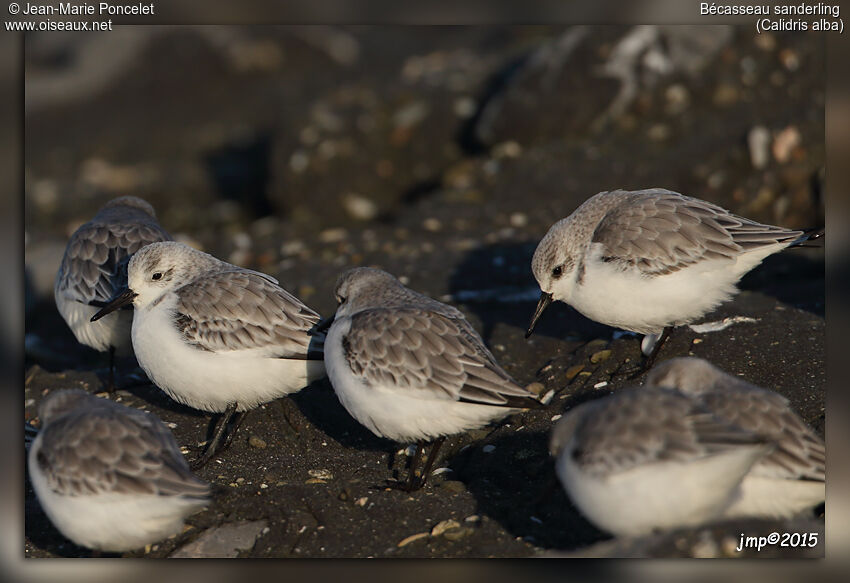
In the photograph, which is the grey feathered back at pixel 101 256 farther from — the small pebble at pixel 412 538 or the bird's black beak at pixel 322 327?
the small pebble at pixel 412 538

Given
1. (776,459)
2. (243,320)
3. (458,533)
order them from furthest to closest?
1. (243,320)
2. (458,533)
3. (776,459)

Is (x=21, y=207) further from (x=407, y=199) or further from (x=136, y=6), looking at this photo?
(x=407, y=199)

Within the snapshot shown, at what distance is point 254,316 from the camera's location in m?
7.02

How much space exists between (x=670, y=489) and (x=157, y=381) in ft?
13.1

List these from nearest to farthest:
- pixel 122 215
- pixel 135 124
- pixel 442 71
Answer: pixel 122 215 < pixel 442 71 < pixel 135 124

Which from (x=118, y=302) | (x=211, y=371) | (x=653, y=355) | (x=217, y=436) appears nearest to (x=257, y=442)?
(x=217, y=436)

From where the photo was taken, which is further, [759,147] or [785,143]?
[759,147]

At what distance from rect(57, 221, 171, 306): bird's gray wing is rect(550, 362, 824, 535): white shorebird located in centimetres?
460

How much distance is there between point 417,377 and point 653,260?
7.38 ft

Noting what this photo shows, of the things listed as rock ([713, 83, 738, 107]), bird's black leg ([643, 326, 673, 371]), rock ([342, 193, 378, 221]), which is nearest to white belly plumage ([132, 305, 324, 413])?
bird's black leg ([643, 326, 673, 371])

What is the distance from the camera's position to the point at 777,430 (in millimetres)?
5395

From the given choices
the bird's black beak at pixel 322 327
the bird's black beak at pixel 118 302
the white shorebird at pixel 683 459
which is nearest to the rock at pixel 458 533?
the white shorebird at pixel 683 459

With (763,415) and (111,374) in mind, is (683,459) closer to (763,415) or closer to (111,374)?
(763,415)

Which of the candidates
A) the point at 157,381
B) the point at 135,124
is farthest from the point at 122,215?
the point at 135,124
